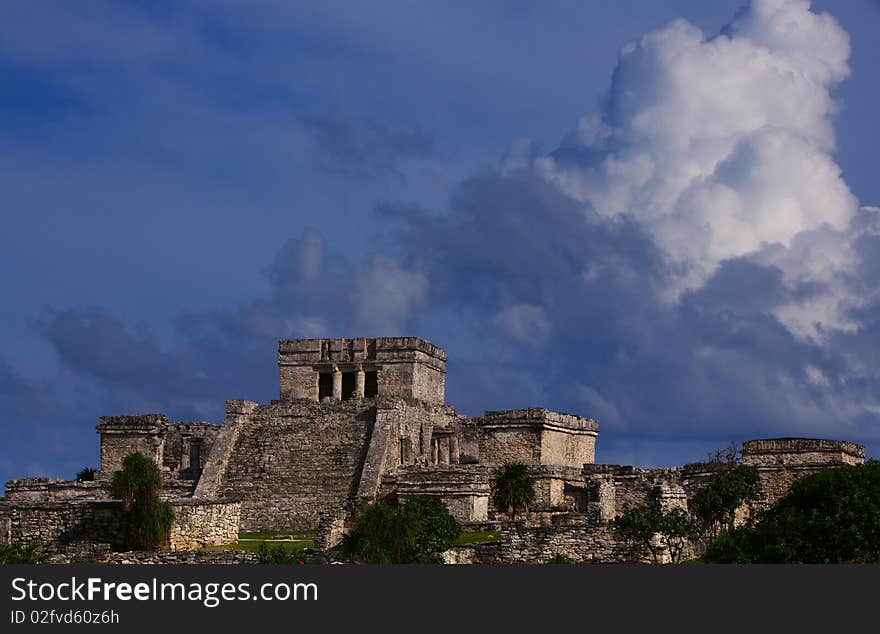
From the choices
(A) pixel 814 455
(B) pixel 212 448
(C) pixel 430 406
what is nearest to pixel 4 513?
(B) pixel 212 448

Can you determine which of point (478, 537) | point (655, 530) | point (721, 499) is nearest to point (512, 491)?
point (478, 537)

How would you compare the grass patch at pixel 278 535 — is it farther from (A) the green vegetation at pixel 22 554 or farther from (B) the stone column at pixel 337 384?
(B) the stone column at pixel 337 384

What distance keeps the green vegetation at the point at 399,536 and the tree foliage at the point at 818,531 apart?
6328 mm

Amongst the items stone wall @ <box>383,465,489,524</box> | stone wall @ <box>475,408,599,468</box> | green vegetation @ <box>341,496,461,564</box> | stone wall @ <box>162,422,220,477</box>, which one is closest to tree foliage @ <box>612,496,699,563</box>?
green vegetation @ <box>341,496,461,564</box>

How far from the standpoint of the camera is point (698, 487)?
4872 cm

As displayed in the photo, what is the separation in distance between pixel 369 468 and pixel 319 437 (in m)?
3.20

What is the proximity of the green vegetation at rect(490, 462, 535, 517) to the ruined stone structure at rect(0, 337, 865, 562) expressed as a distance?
0.32 m

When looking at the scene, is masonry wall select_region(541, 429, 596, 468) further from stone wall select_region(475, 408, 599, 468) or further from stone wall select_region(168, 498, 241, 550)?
stone wall select_region(168, 498, 241, 550)

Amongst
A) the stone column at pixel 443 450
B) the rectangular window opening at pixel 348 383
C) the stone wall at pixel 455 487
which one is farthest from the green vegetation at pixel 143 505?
the rectangular window opening at pixel 348 383

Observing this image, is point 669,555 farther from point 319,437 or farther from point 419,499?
point 319,437

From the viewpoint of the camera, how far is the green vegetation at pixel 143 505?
42406 mm

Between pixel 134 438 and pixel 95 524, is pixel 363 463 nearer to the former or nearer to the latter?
pixel 95 524

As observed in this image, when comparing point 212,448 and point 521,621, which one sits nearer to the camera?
point 521,621

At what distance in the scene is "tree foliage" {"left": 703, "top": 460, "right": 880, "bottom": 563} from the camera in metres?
39.2
